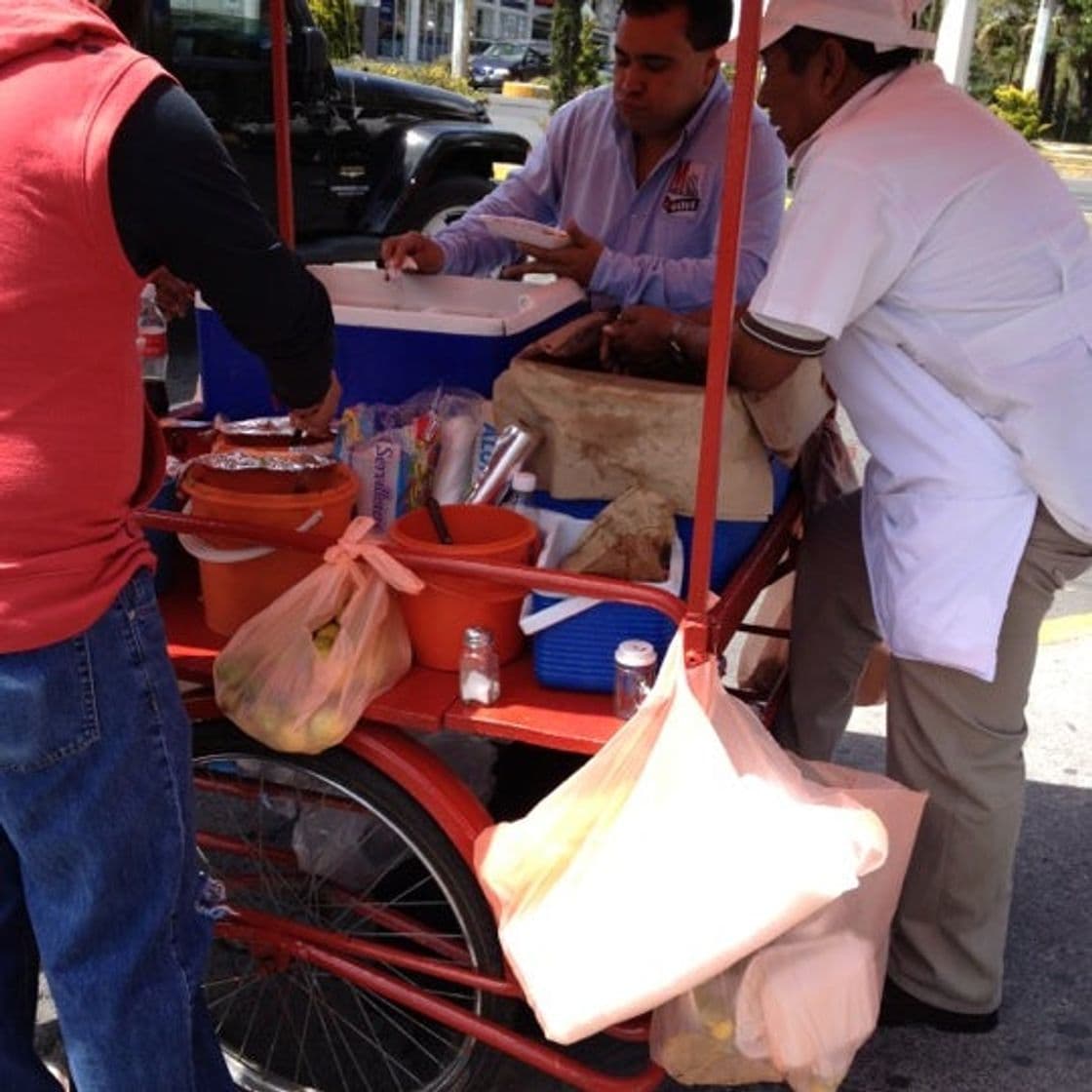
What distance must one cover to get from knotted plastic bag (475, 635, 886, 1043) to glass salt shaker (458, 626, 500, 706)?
206mm

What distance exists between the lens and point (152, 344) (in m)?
2.45

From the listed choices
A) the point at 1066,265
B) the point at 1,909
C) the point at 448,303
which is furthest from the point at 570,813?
the point at 448,303

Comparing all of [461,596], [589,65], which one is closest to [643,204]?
[461,596]

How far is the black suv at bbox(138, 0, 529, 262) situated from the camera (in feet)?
21.4

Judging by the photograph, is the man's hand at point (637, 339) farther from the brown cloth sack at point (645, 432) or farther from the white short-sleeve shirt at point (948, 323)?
the white short-sleeve shirt at point (948, 323)

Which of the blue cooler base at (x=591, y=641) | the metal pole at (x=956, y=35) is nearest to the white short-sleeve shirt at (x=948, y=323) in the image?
the blue cooler base at (x=591, y=641)

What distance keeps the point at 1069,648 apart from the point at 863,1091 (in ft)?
7.22

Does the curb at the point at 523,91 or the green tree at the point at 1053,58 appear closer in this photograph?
the curb at the point at 523,91

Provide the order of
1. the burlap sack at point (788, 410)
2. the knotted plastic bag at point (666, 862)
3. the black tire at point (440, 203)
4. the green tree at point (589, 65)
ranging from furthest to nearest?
1. the green tree at point (589, 65)
2. the black tire at point (440, 203)
3. the burlap sack at point (788, 410)
4. the knotted plastic bag at point (666, 862)

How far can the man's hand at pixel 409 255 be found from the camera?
269 cm

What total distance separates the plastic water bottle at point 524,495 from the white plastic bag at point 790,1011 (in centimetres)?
68

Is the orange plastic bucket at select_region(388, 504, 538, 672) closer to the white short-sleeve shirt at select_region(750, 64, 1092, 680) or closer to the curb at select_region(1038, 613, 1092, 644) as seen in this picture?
the white short-sleeve shirt at select_region(750, 64, 1092, 680)

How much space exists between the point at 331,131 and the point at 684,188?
193 inches

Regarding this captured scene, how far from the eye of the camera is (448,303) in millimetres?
2738
